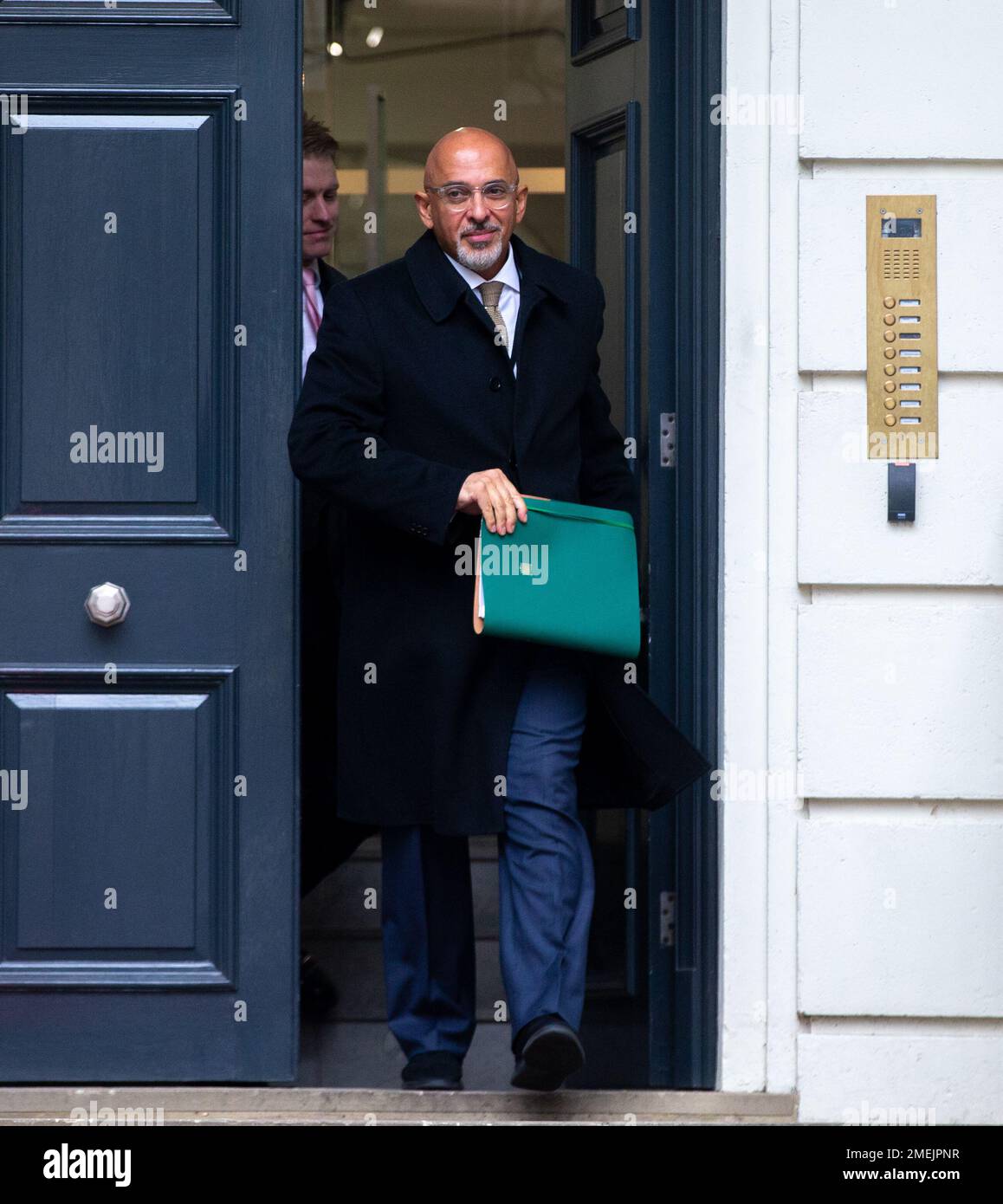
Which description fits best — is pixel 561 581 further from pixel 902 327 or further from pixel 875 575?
pixel 902 327

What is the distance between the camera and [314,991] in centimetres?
479

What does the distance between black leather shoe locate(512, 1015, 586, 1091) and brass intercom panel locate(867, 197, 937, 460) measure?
1376 mm

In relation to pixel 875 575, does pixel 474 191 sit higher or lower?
higher

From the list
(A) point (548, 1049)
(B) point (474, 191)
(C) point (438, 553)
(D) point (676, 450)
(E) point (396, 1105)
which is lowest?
(E) point (396, 1105)

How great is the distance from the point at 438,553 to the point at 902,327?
110 cm

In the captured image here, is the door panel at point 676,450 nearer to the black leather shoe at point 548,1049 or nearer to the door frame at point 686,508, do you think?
the door frame at point 686,508

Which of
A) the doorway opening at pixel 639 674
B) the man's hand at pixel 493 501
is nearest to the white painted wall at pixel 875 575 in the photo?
the doorway opening at pixel 639 674

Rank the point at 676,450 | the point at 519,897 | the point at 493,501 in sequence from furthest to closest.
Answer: the point at 676,450
the point at 519,897
the point at 493,501

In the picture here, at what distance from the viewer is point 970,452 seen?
3816 mm

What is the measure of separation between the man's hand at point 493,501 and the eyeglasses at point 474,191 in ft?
1.94

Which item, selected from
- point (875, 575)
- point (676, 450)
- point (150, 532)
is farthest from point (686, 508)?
point (150, 532)

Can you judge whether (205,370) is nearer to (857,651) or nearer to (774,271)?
(774,271)

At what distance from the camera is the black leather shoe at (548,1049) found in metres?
3.51

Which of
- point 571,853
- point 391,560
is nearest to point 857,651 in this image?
point 571,853
